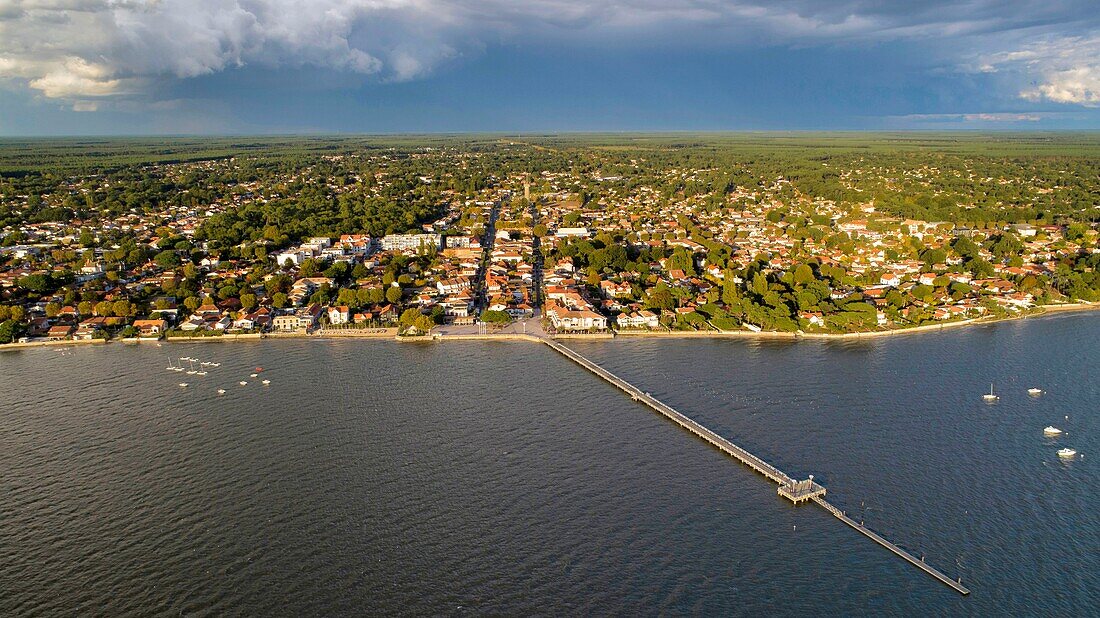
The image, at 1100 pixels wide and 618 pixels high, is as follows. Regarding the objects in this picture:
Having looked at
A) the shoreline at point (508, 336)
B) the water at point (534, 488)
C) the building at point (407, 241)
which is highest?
the building at point (407, 241)

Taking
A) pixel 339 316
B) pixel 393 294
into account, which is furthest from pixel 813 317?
pixel 339 316

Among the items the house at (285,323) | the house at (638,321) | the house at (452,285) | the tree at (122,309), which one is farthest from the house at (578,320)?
the tree at (122,309)

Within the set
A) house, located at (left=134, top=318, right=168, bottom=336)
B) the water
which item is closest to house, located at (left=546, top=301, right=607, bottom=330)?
the water

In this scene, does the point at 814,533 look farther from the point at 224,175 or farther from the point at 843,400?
the point at 224,175

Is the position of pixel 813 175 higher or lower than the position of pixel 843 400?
higher

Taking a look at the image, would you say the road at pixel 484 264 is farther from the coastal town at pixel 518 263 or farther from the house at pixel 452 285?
the house at pixel 452 285

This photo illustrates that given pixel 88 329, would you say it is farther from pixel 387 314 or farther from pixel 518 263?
pixel 518 263

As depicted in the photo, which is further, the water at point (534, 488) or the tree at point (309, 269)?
the tree at point (309, 269)

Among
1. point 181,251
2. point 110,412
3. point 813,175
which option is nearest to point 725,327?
point 110,412
